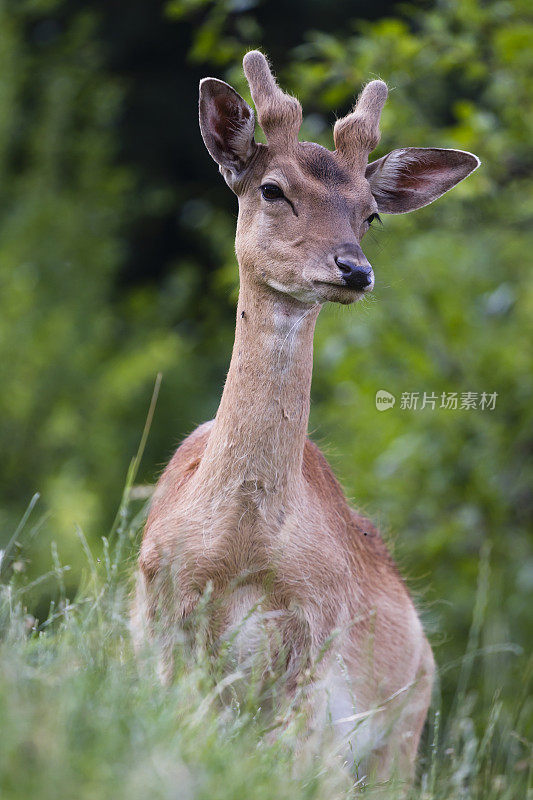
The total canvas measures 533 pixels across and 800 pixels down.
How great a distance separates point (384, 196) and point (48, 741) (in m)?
2.74

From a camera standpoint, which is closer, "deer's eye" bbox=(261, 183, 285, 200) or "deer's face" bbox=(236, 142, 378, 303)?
"deer's face" bbox=(236, 142, 378, 303)

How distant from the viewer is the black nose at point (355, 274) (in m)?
3.64

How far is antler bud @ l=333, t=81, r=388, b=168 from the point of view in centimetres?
413

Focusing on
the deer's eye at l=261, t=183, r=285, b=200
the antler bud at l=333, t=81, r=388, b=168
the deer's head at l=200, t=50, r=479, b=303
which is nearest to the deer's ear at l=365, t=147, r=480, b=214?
the deer's head at l=200, t=50, r=479, b=303

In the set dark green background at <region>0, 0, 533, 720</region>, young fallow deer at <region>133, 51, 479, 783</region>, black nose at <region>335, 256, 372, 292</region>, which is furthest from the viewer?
dark green background at <region>0, 0, 533, 720</region>

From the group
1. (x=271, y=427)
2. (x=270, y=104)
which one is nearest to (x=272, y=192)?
(x=270, y=104)

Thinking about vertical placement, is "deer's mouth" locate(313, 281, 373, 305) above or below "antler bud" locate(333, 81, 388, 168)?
below

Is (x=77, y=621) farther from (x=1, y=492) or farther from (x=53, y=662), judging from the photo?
(x=1, y=492)

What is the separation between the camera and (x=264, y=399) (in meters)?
3.98

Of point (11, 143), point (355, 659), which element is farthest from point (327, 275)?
point (11, 143)

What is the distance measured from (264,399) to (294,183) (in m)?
0.77

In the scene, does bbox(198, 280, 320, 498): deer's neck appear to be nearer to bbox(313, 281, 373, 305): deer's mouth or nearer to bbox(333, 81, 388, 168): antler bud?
bbox(313, 281, 373, 305): deer's mouth

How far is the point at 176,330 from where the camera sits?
15.1 m

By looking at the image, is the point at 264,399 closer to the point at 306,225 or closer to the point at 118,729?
the point at 306,225
